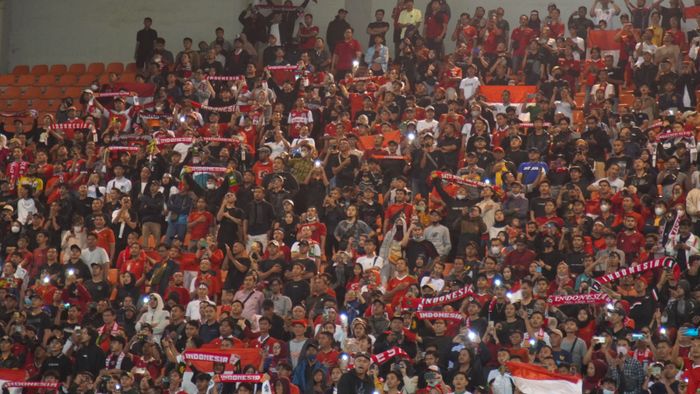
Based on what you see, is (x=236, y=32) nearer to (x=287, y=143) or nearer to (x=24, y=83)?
(x=24, y=83)

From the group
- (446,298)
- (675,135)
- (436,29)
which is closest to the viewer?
(446,298)

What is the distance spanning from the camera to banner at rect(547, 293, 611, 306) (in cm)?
1723

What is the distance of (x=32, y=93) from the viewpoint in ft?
93.7

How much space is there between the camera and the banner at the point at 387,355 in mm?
16578

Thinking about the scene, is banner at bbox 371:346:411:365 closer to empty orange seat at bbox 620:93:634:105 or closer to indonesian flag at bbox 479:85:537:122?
indonesian flag at bbox 479:85:537:122

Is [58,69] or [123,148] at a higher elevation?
[58,69]

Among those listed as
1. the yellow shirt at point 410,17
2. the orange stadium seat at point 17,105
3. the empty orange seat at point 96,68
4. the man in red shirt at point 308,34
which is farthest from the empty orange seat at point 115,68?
the yellow shirt at point 410,17

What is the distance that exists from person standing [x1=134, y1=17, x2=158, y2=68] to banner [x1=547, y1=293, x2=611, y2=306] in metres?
13.3

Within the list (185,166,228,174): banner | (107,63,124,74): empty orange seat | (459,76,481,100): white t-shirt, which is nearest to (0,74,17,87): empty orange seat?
(107,63,124,74): empty orange seat

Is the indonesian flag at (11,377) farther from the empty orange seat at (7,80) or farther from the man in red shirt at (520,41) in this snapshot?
the empty orange seat at (7,80)

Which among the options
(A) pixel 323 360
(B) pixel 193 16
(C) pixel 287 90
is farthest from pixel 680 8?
(A) pixel 323 360

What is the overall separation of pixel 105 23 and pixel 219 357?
14.4m

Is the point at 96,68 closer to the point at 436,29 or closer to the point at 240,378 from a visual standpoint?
the point at 436,29

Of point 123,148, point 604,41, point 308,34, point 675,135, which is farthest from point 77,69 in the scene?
point 675,135
